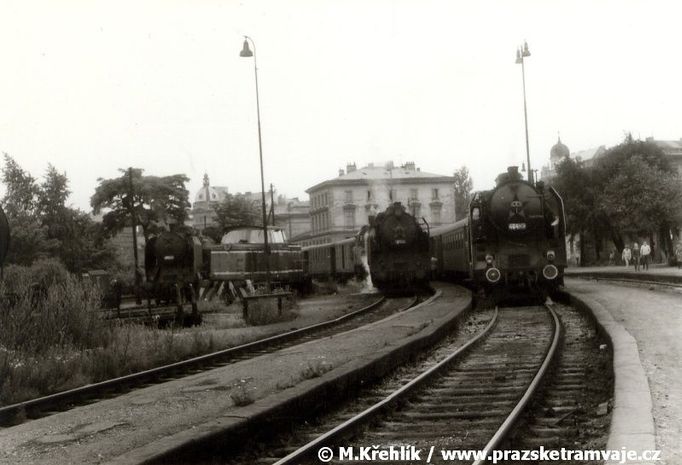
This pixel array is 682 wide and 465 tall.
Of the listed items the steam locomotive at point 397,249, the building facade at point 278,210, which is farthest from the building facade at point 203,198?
the steam locomotive at point 397,249

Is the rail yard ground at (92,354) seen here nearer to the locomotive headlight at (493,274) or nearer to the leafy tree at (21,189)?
the locomotive headlight at (493,274)

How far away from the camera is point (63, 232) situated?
6166 cm

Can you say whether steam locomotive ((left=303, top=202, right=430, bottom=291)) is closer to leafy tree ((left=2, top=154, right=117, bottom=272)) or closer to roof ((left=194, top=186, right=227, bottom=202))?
→ leafy tree ((left=2, top=154, right=117, bottom=272))

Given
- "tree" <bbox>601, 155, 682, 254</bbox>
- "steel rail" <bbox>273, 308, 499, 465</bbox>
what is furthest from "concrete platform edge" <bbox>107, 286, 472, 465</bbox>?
"tree" <bbox>601, 155, 682, 254</bbox>

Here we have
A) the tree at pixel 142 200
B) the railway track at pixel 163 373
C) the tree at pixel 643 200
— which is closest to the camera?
the railway track at pixel 163 373

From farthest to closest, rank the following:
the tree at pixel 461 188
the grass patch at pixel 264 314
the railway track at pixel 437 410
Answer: the tree at pixel 461 188, the grass patch at pixel 264 314, the railway track at pixel 437 410

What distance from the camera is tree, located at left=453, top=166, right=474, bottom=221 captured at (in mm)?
97438

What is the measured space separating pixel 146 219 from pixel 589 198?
32823 mm

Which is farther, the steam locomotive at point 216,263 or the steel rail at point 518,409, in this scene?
the steam locomotive at point 216,263

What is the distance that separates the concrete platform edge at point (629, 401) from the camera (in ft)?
18.5

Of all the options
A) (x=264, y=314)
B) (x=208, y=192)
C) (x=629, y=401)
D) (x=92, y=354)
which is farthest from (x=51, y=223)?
(x=208, y=192)

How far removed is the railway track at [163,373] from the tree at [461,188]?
78.7 meters

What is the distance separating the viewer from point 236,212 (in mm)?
77250

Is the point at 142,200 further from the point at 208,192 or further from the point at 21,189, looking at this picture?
the point at 208,192
